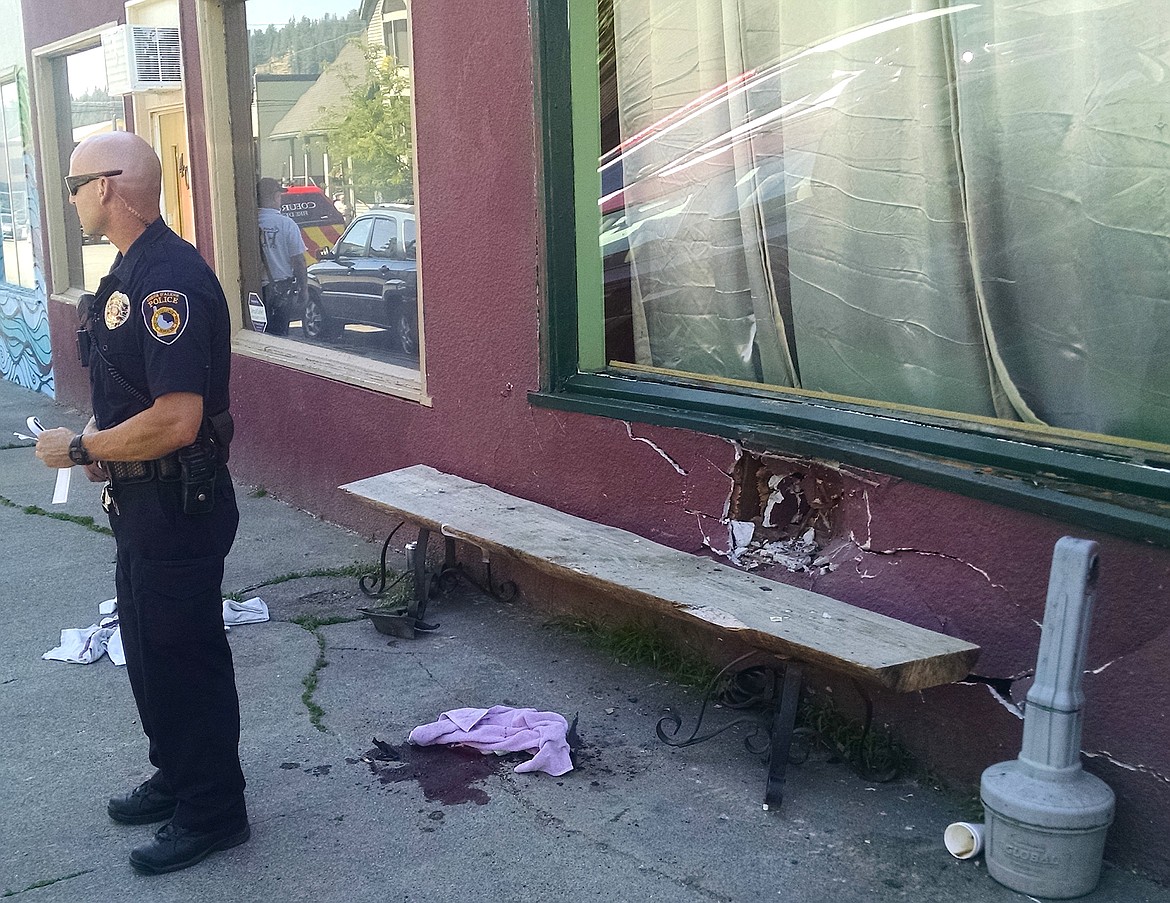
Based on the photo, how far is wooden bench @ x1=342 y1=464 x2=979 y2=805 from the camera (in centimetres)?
324

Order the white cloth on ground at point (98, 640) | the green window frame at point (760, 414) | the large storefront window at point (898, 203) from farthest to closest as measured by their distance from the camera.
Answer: the white cloth on ground at point (98, 640), the large storefront window at point (898, 203), the green window frame at point (760, 414)

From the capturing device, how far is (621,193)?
15.9 feet

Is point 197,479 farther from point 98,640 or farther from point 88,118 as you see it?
point 88,118

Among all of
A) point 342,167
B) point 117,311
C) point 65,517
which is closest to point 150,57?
point 342,167

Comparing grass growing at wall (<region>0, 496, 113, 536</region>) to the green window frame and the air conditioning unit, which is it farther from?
the green window frame

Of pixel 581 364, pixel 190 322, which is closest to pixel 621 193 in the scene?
pixel 581 364

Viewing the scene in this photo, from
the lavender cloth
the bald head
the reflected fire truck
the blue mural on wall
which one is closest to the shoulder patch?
the bald head

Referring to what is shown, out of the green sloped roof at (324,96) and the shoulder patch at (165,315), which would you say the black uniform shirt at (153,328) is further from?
the green sloped roof at (324,96)

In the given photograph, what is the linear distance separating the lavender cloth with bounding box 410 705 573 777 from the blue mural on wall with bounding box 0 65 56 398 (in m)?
8.42

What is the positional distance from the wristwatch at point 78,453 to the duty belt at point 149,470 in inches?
1.7

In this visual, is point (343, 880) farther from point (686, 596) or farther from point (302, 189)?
point (302, 189)

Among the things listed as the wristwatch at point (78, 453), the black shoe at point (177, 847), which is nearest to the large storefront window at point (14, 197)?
the wristwatch at point (78, 453)

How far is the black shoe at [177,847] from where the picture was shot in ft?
10.5

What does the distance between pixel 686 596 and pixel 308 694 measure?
1492 millimetres
